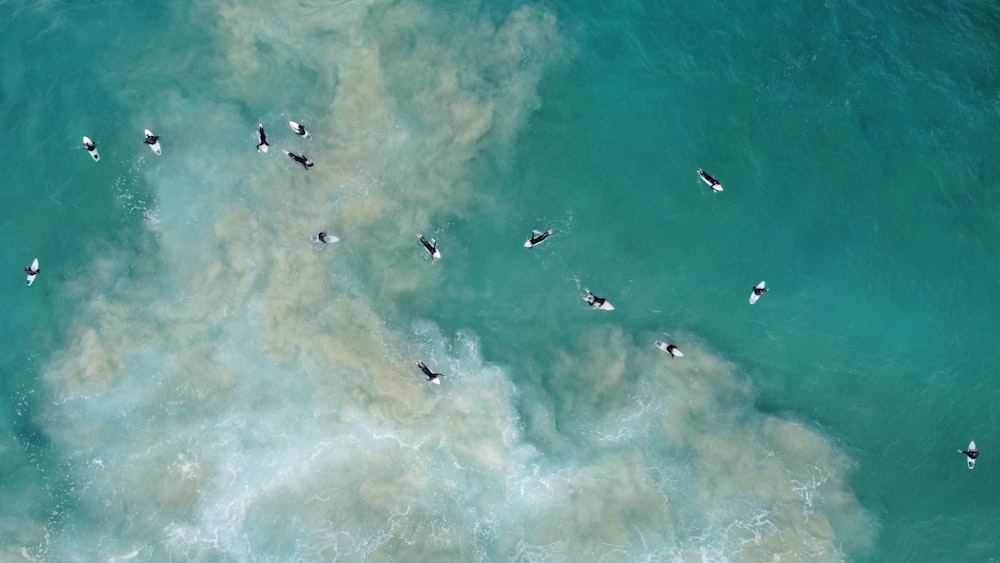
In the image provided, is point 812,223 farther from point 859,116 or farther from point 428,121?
point 428,121

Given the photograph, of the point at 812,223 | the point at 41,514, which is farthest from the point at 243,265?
the point at 812,223

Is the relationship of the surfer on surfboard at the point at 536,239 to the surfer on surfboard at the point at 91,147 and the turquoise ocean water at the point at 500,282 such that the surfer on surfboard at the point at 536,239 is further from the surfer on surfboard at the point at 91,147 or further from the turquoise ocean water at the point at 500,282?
the surfer on surfboard at the point at 91,147

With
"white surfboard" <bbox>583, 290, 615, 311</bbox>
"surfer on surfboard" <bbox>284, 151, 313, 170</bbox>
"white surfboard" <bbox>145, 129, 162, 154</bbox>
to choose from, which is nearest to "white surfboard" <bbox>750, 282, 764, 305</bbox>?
"white surfboard" <bbox>583, 290, 615, 311</bbox>

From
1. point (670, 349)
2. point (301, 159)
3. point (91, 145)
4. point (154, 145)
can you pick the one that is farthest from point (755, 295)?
point (91, 145)

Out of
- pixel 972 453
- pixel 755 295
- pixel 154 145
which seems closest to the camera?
pixel 972 453

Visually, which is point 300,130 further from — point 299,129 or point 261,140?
point 261,140

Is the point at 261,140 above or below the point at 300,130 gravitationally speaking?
below

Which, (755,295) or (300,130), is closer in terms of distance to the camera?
(755,295)

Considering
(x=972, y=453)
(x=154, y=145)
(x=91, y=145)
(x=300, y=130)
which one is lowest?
(x=972, y=453)
